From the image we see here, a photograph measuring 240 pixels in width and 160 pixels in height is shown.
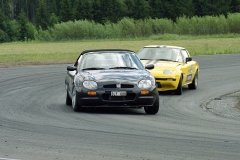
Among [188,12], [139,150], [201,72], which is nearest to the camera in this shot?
[139,150]

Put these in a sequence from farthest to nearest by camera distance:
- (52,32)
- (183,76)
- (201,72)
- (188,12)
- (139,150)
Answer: (188,12) → (52,32) → (201,72) → (183,76) → (139,150)

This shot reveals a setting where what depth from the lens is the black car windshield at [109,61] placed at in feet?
51.6

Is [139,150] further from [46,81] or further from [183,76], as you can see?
[46,81]

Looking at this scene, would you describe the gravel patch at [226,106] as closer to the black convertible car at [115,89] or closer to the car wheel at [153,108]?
the car wheel at [153,108]

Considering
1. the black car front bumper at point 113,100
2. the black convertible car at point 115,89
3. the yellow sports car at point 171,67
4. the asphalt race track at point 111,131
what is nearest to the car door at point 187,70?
the yellow sports car at point 171,67

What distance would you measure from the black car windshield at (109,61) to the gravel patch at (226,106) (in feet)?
7.09

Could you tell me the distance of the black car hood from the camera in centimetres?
1476

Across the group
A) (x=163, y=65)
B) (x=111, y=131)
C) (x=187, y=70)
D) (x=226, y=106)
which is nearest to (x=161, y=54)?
(x=187, y=70)

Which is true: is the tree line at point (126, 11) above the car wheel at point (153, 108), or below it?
below

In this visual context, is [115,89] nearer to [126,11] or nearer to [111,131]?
[111,131]

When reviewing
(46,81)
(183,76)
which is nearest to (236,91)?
(183,76)

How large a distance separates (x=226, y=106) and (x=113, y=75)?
3.85 metres

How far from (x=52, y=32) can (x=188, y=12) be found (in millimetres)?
42987

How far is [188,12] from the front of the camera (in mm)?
131625
